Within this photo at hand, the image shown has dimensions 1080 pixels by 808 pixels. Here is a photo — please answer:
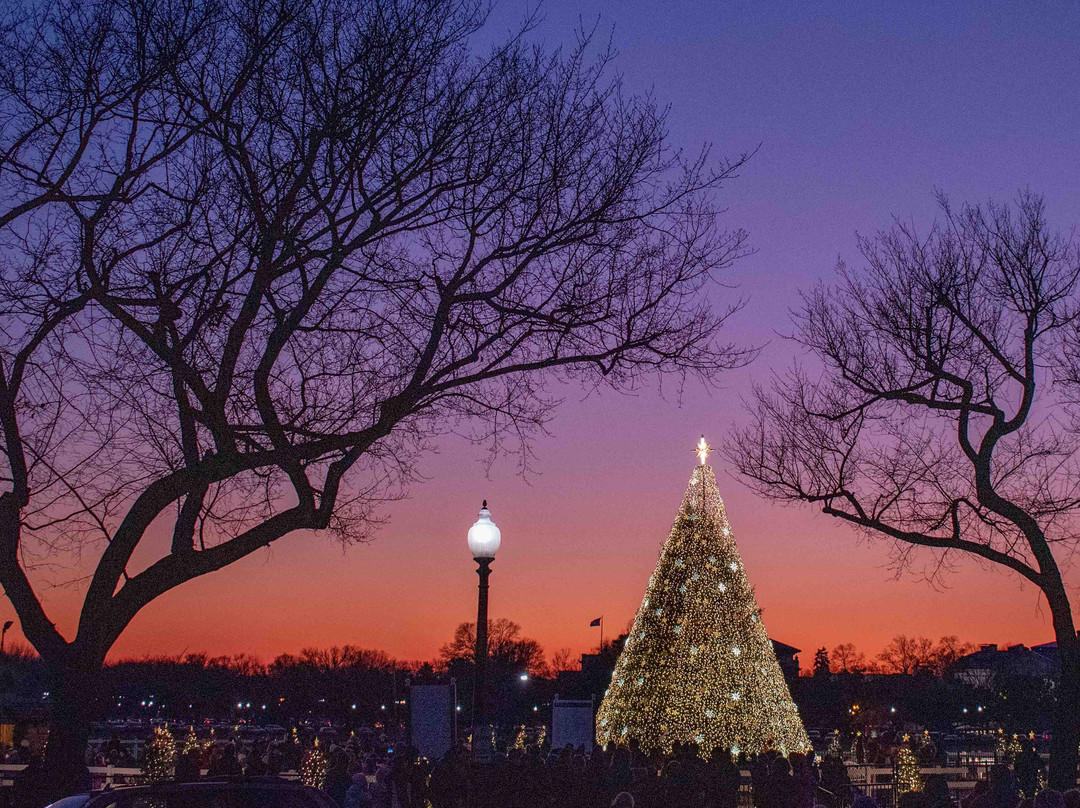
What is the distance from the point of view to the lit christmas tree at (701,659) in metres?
29.0

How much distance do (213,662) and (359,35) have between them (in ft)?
478

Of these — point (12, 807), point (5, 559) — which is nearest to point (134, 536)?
point (5, 559)

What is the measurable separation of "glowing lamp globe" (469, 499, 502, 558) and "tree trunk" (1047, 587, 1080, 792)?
7893mm

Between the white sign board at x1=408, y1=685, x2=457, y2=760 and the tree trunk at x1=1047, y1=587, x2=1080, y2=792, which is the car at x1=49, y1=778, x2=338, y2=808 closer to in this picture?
the white sign board at x1=408, y1=685, x2=457, y2=760

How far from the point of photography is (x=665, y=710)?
29.1 meters

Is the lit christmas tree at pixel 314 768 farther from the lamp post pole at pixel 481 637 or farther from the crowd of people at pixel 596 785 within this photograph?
the lamp post pole at pixel 481 637

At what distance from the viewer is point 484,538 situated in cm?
1511

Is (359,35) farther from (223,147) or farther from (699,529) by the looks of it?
(699,529)

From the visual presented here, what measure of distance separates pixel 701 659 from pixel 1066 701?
12.9 meters

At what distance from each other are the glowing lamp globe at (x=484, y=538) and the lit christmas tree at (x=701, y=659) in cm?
1497

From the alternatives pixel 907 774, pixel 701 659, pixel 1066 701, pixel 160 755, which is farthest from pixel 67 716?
pixel 701 659

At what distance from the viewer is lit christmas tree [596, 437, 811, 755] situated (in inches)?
1141

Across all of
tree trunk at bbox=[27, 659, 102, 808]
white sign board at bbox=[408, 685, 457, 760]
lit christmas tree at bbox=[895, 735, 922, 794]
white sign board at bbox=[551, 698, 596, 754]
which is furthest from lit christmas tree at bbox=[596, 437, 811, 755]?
tree trunk at bbox=[27, 659, 102, 808]

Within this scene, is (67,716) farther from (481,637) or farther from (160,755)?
(160,755)
